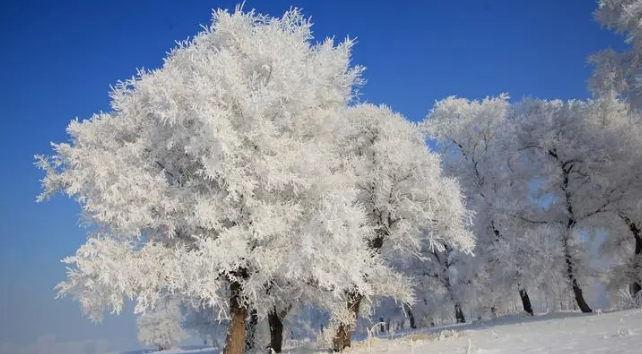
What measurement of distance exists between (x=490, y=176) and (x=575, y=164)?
4524 mm

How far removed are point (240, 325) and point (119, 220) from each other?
4.51 meters

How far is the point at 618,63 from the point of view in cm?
1911

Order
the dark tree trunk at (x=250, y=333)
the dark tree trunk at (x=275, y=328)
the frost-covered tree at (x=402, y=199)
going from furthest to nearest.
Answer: the dark tree trunk at (x=275, y=328)
the dark tree trunk at (x=250, y=333)
the frost-covered tree at (x=402, y=199)

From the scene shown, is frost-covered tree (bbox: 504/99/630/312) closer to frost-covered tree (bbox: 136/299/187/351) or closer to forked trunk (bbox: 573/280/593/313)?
forked trunk (bbox: 573/280/593/313)

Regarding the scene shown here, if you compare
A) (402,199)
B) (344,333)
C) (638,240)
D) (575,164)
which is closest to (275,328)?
(344,333)

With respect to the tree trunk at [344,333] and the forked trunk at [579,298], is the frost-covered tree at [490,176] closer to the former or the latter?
the forked trunk at [579,298]

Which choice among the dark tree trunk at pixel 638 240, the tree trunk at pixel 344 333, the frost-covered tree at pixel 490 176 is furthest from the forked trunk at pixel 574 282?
the tree trunk at pixel 344 333

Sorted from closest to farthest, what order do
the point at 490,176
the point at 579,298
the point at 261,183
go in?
1. the point at 261,183
2. the point at 579,298
3. the point at 490,176

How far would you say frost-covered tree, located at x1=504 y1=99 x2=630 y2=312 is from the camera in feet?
74.3

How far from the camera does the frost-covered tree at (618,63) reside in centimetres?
1817

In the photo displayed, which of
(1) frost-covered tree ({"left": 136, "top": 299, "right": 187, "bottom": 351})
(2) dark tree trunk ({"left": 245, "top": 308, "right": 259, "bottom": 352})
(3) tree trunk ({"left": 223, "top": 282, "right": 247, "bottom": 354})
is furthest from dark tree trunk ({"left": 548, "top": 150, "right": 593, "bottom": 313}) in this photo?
(1) frost-covered tree ({"left": 136, "top": 299, "right": 187, "bottom": 351})

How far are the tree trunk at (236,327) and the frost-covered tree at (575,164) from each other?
1657cm

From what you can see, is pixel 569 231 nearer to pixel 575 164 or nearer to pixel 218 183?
pixel 575 164

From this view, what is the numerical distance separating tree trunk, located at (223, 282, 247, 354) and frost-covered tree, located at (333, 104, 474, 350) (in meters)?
4.59
